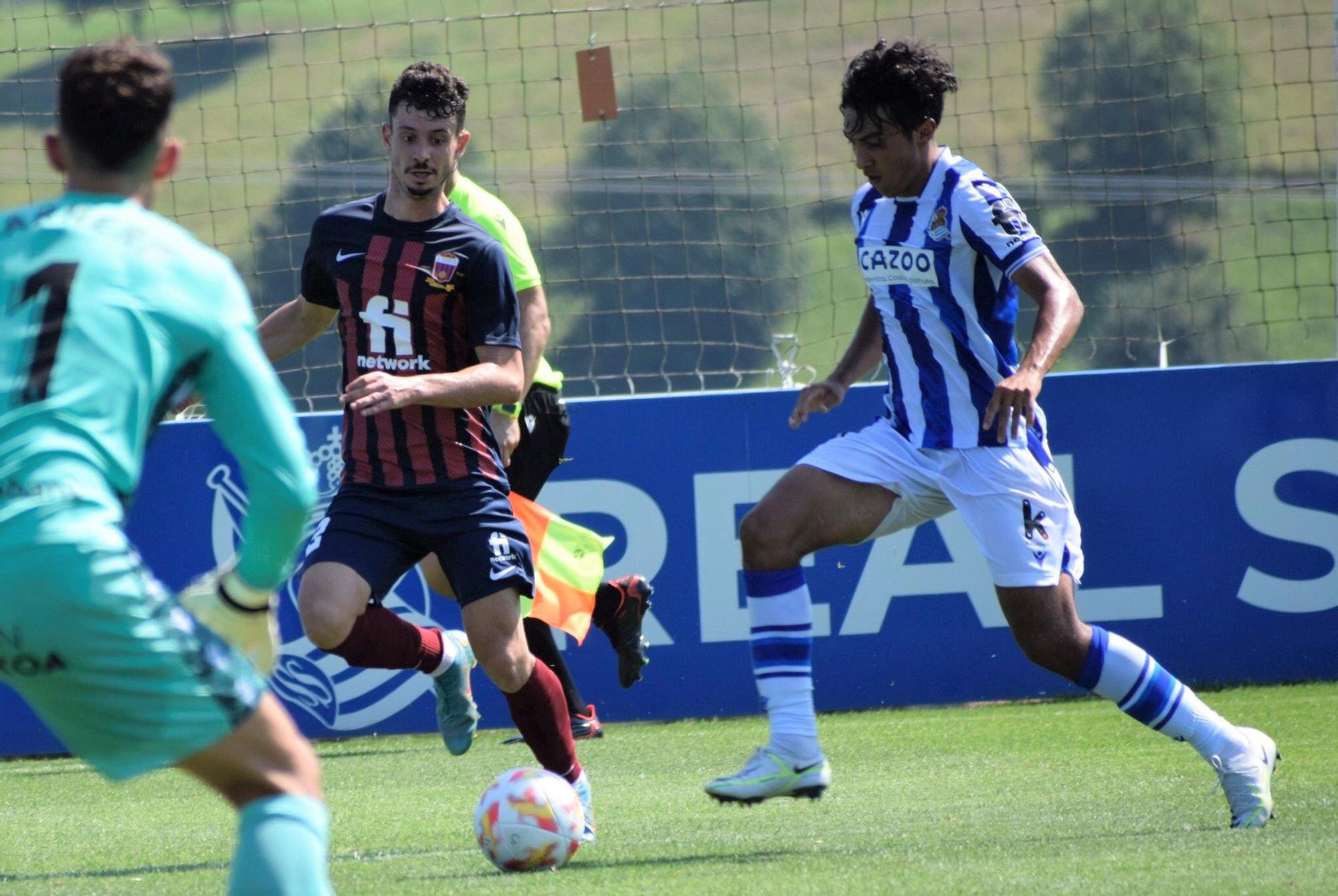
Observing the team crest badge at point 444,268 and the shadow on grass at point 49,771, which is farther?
the shadow on grass at point 49,771

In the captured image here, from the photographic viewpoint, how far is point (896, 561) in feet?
25.7

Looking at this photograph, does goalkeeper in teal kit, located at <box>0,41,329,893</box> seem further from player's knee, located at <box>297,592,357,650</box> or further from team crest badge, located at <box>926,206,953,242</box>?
team crest badge, located at <box>926,206,953,242</box>

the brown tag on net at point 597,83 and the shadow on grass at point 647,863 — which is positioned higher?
the brown tag on net at point 597,83

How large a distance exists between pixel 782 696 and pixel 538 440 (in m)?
2.63

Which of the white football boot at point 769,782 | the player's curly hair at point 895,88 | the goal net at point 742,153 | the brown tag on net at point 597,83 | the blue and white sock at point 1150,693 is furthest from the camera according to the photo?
the goal net at point 742,153

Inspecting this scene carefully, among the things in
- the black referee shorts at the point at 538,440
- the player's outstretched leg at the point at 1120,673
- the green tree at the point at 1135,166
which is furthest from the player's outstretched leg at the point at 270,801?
the green tree at the point at 1135,166

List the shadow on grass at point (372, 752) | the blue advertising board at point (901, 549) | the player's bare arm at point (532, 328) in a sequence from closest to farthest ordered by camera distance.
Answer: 1. the player's bare arm at point (532, 328)
2. the shadow on grass at point (372, 752)
3. the blue advertising board at point (901, 549)

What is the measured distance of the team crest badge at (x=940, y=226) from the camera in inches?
188

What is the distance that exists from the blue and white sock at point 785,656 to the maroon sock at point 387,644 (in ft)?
3.64

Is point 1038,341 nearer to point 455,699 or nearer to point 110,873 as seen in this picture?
point 455,699

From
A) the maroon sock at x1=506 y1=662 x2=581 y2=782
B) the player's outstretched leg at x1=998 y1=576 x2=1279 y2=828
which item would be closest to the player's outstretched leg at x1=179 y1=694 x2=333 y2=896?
the maroon sock at x1=506 y1=662 x2=581 y2=782

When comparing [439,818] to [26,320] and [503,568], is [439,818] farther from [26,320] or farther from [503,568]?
[26,320]

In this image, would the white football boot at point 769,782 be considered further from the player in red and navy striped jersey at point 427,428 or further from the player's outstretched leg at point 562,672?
the player's outstretched leg at point 562,672

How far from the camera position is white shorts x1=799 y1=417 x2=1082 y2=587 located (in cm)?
474
